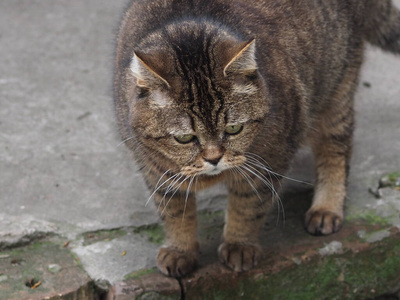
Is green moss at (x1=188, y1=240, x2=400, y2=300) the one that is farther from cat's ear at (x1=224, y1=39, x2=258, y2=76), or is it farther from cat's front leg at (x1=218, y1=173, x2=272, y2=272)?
cat's ear at (x1=224, y1=39, x2=258, y2=76)

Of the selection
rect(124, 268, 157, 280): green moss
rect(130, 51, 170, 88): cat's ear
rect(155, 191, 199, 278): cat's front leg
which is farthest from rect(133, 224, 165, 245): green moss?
rect(130, 51, 170, 88): cat's ear

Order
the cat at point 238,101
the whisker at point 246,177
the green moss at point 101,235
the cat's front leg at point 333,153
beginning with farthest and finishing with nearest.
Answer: the cat's front leg at point 333,153 < the green moss at point 101,235 < the whisker at point 246,177 < the cat at point 238,101

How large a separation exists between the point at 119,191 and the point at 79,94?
111 centimetres

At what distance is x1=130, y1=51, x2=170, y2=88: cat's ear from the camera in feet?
8.85

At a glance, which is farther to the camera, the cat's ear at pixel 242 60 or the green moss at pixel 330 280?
the green moss at pixel 330 280

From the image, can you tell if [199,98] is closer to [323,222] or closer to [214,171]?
[214,171]

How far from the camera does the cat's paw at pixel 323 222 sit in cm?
364

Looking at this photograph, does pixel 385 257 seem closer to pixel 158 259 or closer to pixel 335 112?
pixel 335 112

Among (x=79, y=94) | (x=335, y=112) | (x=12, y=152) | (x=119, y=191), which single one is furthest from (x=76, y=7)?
(x=335, y=112)

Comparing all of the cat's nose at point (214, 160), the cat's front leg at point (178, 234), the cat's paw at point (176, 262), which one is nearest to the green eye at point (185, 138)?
the cat's nose at point (214, 160)

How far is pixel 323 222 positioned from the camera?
3.65m

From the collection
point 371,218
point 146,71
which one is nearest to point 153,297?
point 146,71

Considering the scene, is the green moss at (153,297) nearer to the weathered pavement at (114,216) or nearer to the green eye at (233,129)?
the weathered pavement at (114,216)

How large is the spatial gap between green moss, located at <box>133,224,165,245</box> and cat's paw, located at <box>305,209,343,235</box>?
79cm
